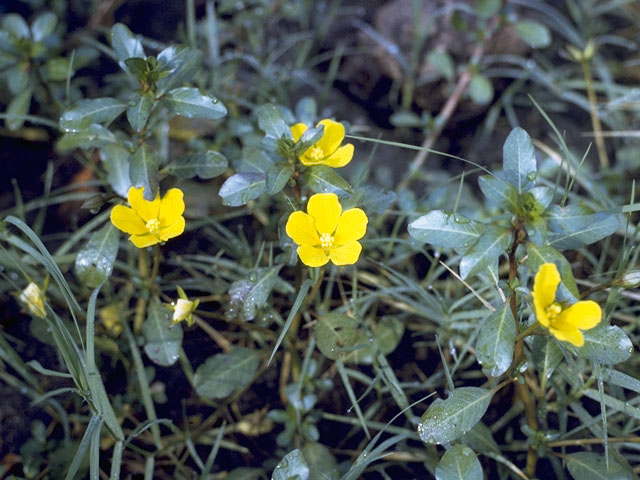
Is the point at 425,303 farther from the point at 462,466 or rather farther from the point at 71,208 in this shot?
the point at 71,208

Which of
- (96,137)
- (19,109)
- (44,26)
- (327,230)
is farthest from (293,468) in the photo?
(44,26)

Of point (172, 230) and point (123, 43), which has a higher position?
point (123, 43)

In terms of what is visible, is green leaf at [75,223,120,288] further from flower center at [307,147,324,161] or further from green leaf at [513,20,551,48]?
green leaf at [513,20,551,48]

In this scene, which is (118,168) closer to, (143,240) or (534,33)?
(143,240)

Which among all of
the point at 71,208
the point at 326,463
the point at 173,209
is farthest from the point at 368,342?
the point at 71,208

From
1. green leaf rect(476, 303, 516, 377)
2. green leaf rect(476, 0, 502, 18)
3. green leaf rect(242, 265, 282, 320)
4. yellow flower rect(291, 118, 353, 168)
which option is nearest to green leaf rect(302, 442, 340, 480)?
green leaf rect(242, 265, 282, 320)

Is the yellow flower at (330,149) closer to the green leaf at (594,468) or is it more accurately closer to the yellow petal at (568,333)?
the yellow petal at (568,333)
